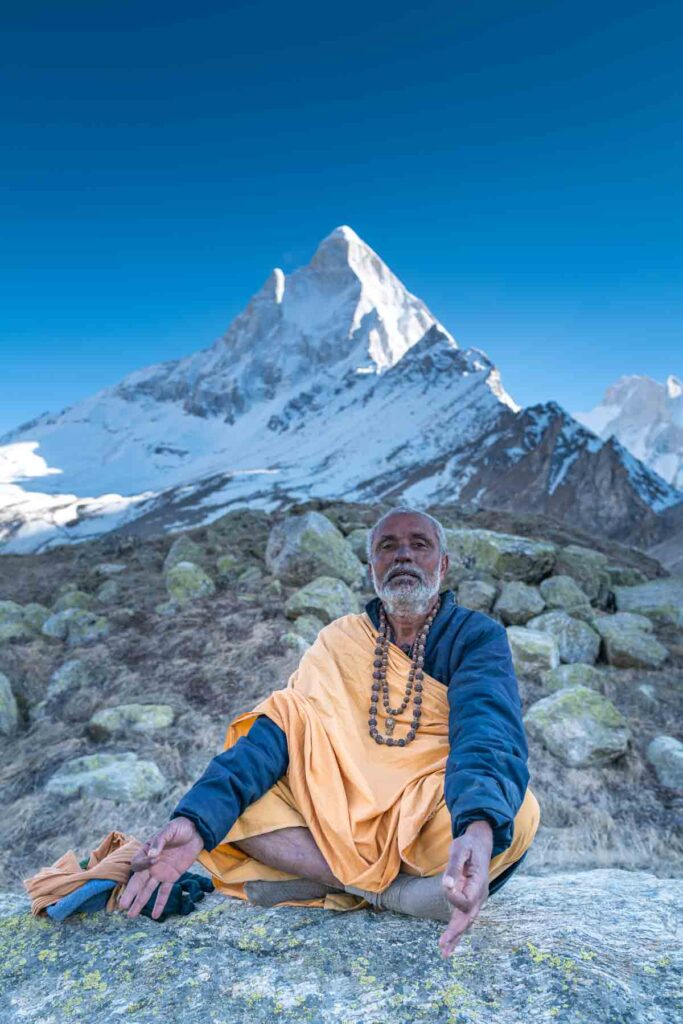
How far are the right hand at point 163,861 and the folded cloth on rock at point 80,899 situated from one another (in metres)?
0.16

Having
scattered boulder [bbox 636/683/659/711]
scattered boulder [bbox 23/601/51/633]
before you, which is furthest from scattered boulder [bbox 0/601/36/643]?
scattered boulder [bbox 636/683/659/711]

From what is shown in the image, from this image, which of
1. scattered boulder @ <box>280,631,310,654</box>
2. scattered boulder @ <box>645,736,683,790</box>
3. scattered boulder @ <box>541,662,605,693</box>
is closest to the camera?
scattered boulder @ <box>645,736,683,790</box>

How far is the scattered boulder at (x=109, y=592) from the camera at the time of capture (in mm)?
9188

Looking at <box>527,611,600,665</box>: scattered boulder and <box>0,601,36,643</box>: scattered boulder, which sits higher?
<box>0,601,36,643</box>: scattered boulder

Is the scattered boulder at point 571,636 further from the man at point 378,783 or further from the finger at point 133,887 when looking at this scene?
the finger at point 133,887

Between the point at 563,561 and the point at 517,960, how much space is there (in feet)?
29.9

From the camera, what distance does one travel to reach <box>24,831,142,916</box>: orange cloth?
6.41ft

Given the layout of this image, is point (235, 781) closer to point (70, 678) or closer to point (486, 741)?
point (486, 741)

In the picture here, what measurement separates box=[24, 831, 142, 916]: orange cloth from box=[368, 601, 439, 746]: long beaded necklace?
1015 millimetres

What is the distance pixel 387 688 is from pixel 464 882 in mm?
931

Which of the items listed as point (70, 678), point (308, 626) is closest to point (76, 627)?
point (70, 678)

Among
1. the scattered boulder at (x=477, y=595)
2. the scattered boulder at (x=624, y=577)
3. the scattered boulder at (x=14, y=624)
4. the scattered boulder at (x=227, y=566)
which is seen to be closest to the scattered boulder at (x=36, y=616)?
the scattered boulder at (x=14, y=624)

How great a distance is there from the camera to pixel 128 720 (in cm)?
536

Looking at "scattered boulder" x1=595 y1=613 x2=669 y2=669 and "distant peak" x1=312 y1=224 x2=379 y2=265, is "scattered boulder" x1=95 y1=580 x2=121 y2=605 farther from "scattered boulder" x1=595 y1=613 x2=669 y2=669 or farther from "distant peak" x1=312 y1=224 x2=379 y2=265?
"distant peak" x1=312 y1=224 x2=379 y2=265
